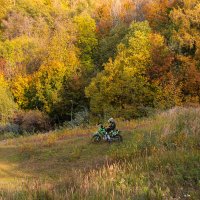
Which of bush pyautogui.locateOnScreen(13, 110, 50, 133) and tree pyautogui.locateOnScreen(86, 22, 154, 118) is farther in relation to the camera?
bush pyautogui.locateOnScreen(13, 110, 50, 133)

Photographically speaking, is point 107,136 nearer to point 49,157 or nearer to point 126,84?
point 49,157

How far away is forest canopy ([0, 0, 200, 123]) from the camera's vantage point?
35.4 meters

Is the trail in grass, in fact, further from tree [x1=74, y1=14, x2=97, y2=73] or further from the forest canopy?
tree [x1=74, y1=14, x2=97, y2=73]

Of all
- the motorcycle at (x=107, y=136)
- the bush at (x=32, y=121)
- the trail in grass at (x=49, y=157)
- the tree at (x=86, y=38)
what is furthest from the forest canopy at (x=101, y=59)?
the trail in grass at (x=49, y=157)

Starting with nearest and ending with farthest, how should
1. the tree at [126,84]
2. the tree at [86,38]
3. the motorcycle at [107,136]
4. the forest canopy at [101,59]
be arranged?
the motorcycle at [107,136]
the tree at [126,84]
the forest canopy at [101,59]
the tree at [86,38]

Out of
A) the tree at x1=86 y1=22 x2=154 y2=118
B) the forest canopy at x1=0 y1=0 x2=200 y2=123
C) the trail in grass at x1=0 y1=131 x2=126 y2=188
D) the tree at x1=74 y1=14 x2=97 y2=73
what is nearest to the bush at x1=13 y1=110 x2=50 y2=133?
the forest canopy at x1=0 y1=0 x2=200 y2=123

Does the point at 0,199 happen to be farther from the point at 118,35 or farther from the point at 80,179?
the point at 118,35

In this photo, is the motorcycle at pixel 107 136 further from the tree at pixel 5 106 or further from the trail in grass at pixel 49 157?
the tree at pixel 5 106

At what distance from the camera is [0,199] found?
4801 mm

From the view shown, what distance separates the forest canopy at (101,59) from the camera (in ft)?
116

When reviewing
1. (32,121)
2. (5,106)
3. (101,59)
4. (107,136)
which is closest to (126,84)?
(32,121)

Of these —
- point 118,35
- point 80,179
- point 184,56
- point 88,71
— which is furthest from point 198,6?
point 80,179

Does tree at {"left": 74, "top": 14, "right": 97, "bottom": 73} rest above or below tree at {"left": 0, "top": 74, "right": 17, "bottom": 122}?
above

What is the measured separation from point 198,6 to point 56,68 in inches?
768
